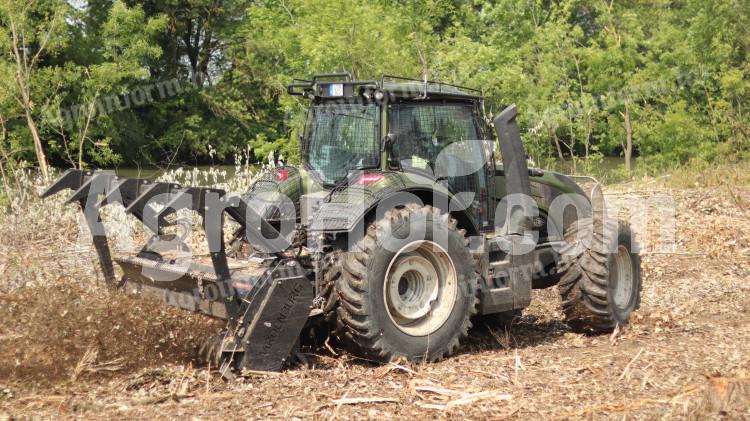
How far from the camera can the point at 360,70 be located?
17.9 metres

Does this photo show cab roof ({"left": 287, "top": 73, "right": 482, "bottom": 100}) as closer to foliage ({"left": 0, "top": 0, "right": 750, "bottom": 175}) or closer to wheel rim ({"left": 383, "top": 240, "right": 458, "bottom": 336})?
wheel rim ({"left": 383, "top": 240, "right": 458, "bottom": 336})

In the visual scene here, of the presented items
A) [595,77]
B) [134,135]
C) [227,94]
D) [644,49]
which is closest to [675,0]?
[644,49]

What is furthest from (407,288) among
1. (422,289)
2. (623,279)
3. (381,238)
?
(623,279)

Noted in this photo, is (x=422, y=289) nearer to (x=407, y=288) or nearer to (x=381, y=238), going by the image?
(x=407, y=288)

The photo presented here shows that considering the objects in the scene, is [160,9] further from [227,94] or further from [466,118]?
[466,118]

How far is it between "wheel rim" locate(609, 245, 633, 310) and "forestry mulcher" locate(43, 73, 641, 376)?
18mm

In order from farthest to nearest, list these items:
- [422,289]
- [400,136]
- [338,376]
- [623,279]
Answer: [623,279], [400,136], [422,289], [338,376]

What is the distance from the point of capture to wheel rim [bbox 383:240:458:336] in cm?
633

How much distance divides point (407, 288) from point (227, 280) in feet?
5.24

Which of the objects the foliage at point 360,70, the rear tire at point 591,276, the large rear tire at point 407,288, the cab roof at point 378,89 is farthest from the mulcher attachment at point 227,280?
the foliage at point 360,70

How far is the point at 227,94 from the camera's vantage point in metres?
33.2

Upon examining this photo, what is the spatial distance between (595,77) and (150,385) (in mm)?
21907

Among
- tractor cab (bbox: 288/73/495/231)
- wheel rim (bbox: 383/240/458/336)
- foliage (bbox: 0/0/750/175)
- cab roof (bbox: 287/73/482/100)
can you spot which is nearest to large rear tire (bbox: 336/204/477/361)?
wheel rim (bbox: 383/240/458/336)

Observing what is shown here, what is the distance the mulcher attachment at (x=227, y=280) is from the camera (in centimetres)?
548
